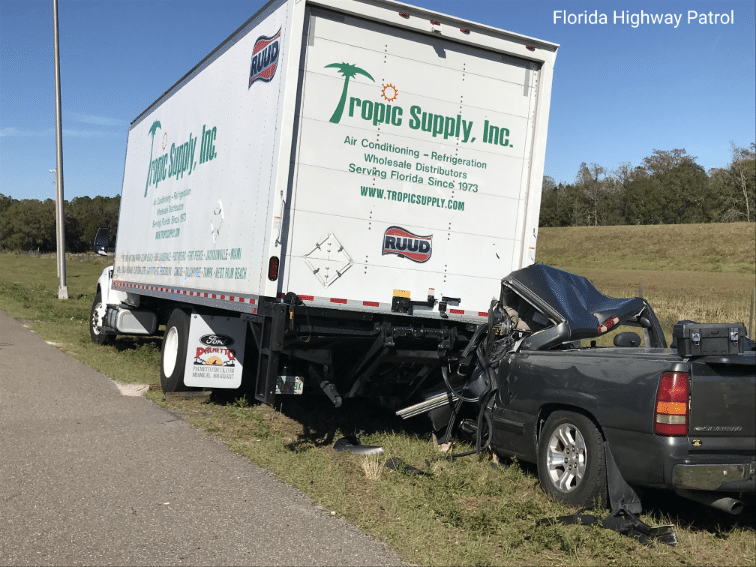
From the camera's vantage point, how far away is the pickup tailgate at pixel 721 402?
4613mm

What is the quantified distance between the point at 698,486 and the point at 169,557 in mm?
3164

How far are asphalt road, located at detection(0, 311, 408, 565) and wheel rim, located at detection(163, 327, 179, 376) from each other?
0.95m

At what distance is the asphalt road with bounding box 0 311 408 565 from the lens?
431 cm

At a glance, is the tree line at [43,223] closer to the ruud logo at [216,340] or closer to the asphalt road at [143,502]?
the ruud logo at [216,340]

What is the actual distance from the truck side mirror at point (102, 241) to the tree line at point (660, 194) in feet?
284

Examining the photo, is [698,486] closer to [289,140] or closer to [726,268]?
[289,140]

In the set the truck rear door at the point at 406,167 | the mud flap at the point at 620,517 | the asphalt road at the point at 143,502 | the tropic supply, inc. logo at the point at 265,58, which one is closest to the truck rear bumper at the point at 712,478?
the mud flap at the point at 620,517

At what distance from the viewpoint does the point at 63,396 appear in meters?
9.15

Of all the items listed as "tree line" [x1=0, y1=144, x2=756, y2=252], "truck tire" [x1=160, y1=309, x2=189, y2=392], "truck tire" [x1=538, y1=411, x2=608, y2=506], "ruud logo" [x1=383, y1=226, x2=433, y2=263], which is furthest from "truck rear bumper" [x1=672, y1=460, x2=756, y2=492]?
"tree line" [x1=0, y1=144, x2=756, y2=252]

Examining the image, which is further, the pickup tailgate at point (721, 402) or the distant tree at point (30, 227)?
the distant tree at point (30, 227)

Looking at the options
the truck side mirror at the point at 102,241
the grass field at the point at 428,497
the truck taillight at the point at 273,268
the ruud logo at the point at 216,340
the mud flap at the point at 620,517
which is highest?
the truck side mirror at the point at 102,241

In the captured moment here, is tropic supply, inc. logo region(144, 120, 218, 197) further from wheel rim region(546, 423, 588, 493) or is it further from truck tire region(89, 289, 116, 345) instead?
wheel rim region(546, 423, 588, 493)

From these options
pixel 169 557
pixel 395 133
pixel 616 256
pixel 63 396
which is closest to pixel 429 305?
pixel 395 133

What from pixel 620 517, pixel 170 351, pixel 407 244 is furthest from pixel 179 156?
pixel 620 517
